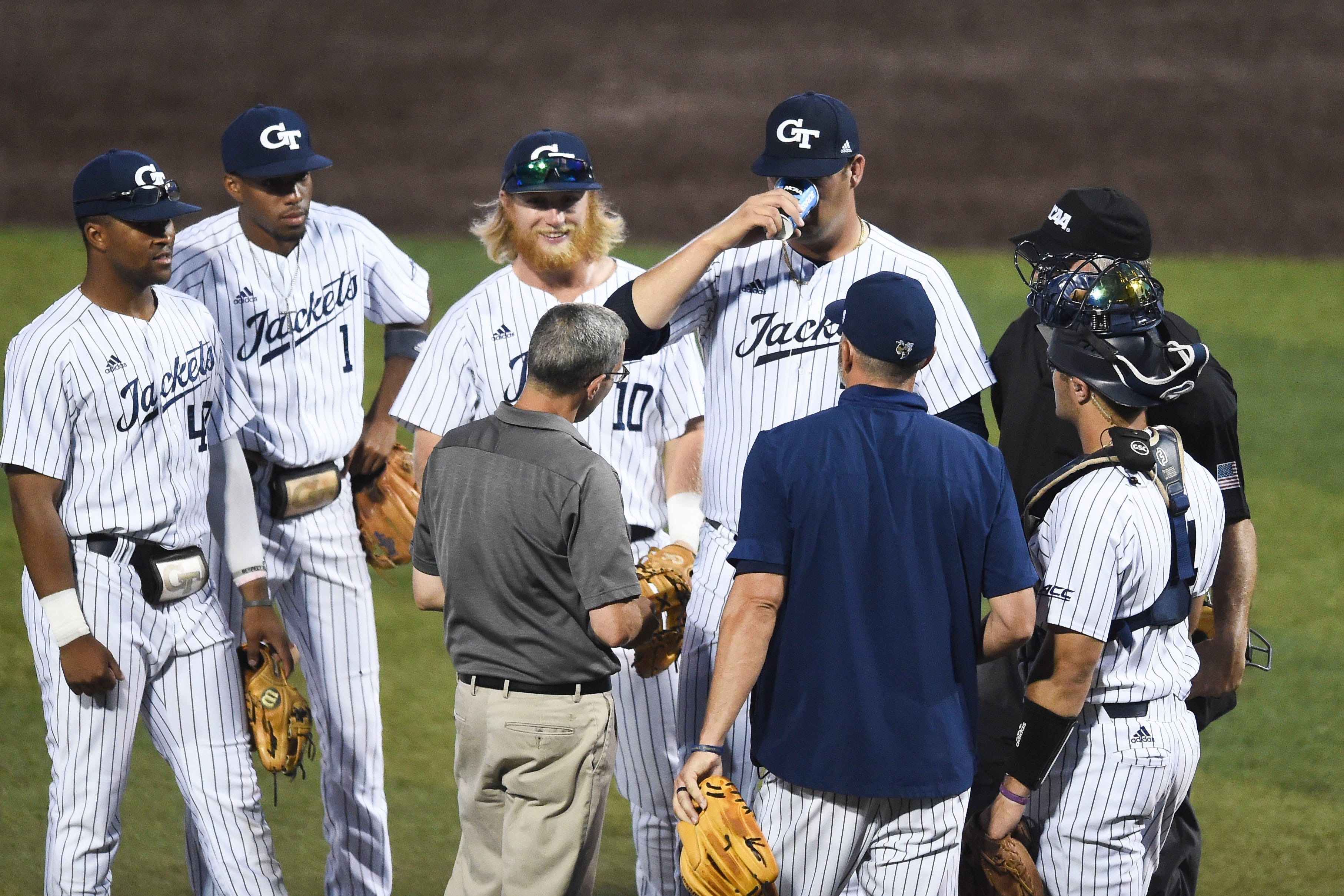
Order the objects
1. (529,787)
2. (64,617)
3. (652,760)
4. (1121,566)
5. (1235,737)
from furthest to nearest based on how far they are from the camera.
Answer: (1235,737) → (652,760) → (64,617) → (529,787) → (1121,566)

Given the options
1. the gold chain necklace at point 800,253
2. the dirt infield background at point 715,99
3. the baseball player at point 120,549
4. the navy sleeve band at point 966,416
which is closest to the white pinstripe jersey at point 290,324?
the baseball player at point 120,549

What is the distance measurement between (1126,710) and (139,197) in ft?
7.94

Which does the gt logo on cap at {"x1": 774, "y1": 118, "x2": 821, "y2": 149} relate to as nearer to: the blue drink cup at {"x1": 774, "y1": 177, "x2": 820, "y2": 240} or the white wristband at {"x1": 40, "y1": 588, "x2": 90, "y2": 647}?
the blue drink cup at {"x1": 774, "y1": 177, "x2": 820, "y2": 240}

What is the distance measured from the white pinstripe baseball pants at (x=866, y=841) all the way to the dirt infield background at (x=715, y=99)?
10.3 meters

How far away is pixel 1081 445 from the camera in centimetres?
323

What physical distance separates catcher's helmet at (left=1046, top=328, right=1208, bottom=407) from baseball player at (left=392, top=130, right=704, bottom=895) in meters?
1.14

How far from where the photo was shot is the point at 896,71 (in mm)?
15281

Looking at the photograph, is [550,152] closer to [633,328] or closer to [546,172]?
[546,172]

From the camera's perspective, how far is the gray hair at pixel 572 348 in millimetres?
2830

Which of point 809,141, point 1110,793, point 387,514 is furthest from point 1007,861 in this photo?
point 387,514

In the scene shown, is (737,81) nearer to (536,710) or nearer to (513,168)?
(513,168)

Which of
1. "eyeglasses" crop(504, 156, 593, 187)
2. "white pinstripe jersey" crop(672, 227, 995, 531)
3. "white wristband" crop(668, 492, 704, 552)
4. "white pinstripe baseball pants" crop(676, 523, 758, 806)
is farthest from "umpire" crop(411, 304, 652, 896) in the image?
"eyeglasses" crop(504, 156, 593, 187)

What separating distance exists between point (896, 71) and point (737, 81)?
1724 mm

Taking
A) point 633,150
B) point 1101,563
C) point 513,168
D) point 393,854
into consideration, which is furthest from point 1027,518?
point 633,150
